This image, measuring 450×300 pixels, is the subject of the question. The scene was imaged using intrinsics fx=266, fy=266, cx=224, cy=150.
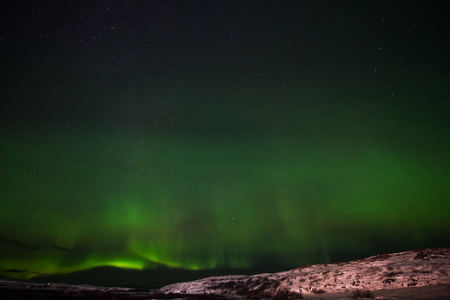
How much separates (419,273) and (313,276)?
13.9 m

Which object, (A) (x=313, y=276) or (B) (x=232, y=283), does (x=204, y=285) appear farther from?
(A) (x=313, y=276)

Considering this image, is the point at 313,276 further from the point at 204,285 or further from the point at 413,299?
the point at 204,285

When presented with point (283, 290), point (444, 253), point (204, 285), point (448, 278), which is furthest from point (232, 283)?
point (448, 278)

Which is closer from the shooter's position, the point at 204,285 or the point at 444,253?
the point at 444,253

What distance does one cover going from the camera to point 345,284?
26.7 meters

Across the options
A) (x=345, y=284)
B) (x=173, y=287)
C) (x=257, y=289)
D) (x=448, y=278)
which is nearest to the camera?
Result: (x=448, y=278)

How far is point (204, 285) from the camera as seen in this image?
54938mm

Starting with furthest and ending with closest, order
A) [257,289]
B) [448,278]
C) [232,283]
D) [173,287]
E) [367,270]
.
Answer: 1. [173,287]
2. [232,283]
3. [257,289]
4. [367,270]
5. [448,278]

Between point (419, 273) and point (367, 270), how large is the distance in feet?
25.0

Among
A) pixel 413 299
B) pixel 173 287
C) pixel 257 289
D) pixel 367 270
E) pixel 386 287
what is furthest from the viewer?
pixel 173 287

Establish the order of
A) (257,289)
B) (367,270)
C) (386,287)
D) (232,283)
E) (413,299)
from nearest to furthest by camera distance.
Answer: (413,299)
(386,287)
(367,270)
(257,289)
(232,283)

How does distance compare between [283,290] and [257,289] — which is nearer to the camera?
[283,290]

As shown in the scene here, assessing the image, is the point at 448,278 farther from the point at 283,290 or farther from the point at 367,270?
the point at 283,290

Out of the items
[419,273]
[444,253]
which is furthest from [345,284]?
[444,253]
